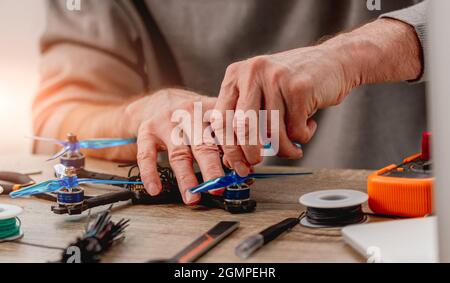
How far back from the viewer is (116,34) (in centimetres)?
83

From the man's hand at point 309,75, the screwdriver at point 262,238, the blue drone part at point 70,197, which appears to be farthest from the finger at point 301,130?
the blue drone part at point 70,197

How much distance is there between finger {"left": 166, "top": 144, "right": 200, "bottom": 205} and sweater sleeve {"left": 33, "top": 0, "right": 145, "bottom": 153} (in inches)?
6.0

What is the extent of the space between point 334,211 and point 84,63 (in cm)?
48

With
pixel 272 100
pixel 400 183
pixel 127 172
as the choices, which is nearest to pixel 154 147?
pixel 127 172

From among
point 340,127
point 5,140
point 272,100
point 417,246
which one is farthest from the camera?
point 5,140

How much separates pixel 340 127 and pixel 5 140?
452 mm

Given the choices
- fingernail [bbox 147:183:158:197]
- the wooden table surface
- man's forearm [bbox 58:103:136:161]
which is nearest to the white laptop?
the wooden table surface

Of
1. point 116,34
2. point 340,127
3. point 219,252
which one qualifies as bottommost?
point 219,252

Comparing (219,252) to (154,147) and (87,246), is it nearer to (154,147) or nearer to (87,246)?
(87,246)

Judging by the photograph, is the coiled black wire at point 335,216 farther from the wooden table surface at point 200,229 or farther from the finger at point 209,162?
the finger at point 209,162

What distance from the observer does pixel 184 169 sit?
0.67 meters

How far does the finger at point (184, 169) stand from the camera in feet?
2.10

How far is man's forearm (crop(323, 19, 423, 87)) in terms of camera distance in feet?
1.98

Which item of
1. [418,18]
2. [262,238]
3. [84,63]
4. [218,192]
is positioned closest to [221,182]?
[218,192]
